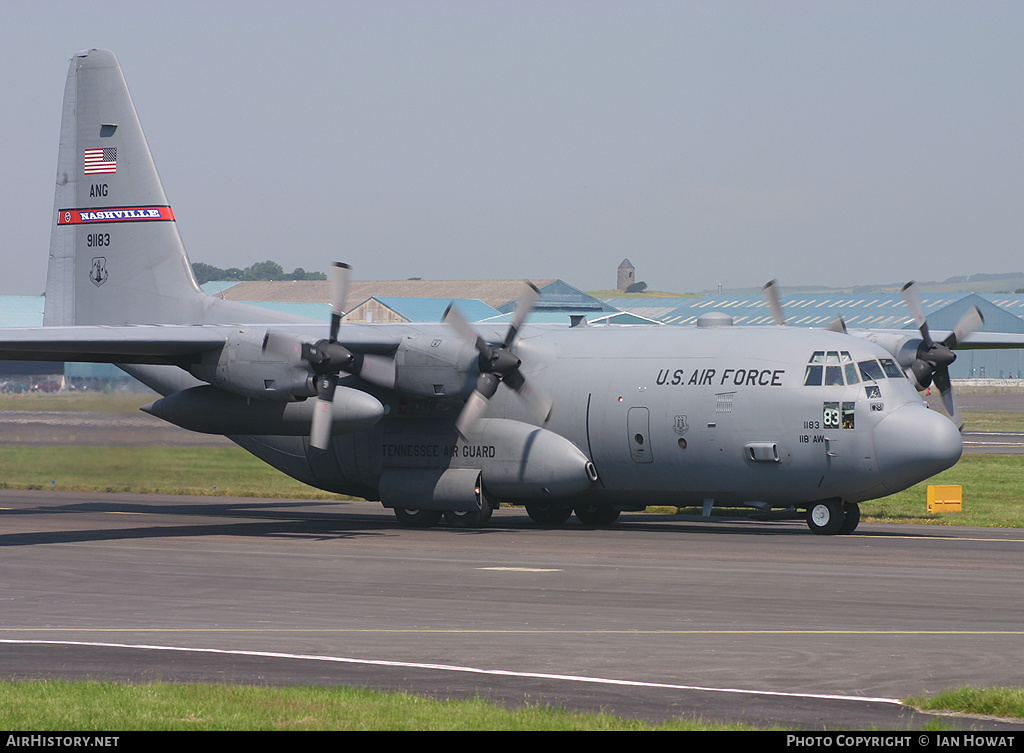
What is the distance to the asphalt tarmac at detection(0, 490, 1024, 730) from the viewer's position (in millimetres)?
11625

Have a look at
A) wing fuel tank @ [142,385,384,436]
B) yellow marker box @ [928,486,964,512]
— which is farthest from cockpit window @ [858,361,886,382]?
wing fuel tank @ [142,385,384,436]

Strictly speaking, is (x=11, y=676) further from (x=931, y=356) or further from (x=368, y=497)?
(x=931, y=356)

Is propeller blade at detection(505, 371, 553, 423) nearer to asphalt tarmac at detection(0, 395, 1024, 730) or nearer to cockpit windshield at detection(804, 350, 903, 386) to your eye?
asphalt tarmac at detection(0, 395, 1024, 730)

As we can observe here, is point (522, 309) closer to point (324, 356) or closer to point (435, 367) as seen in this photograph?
point (435, 367)

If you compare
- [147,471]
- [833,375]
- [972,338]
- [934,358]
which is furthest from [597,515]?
[147,471]

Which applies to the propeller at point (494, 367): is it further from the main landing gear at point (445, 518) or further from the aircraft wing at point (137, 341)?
the main landing gear at point (445, 518)

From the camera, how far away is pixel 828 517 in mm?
26250

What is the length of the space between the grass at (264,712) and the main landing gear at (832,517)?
16857 millimetres

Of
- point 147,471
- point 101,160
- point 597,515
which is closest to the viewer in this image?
point 597,515

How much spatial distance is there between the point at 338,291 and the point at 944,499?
627 inches

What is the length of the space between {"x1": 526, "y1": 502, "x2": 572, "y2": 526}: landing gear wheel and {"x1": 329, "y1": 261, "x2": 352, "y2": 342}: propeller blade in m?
6.41
